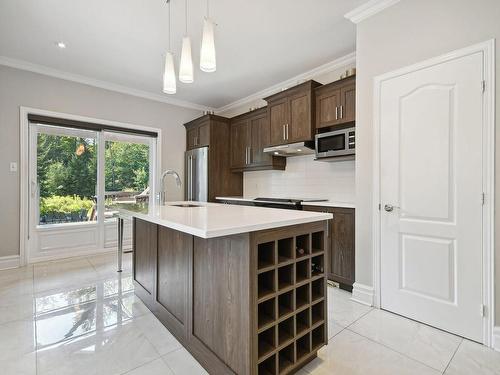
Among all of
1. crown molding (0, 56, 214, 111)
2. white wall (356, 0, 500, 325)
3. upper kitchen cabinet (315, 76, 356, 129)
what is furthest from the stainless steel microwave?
crown molding (0, 56, 214, 111)

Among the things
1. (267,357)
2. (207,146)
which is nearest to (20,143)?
(207,146)

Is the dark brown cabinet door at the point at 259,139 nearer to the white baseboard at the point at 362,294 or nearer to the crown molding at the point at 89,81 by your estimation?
the crown molding at the point at 89,81

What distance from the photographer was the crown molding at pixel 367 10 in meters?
2.26

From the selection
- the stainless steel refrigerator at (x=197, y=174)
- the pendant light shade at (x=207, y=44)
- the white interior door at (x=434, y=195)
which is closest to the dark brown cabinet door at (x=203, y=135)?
the stainless steel refrigerator at (x=197, y=174)

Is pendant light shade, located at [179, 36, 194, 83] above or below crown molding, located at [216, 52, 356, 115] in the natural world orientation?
below

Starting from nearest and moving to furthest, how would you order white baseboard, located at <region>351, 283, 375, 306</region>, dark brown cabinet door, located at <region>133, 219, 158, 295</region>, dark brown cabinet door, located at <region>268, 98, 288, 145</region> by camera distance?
dark brown cabinet door, located at <region>133, 219, 158, 295</region> → white baseboard, located at <region>351, 283, 375, 306</region> → dark brown cabinet door, located at <region>268, 98, 288, 145</region>

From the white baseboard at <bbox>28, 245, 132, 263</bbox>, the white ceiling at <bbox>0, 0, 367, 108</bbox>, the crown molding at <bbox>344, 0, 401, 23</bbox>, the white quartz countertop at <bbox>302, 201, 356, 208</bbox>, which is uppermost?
the white ceiling at <bbox>0, 0, 367, 108</bbox>

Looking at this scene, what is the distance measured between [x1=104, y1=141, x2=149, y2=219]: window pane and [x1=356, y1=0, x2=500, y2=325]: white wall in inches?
146

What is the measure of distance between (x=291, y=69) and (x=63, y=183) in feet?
12.4

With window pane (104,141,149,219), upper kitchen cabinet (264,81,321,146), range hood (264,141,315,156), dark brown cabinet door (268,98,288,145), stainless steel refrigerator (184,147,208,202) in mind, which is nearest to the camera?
upper kitchen cabinet (264,81,321,146)

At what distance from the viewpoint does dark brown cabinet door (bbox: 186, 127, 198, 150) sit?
4.79 meters

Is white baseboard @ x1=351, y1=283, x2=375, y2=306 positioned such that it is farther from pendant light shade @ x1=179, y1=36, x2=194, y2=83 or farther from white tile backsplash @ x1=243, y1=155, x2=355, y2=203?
pendant light shade @ x1=179, y1=36, x2=194, y2=83

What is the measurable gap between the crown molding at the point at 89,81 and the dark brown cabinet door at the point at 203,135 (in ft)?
2.54

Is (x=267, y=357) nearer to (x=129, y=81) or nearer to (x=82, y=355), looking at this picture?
(x=82, y=355)
